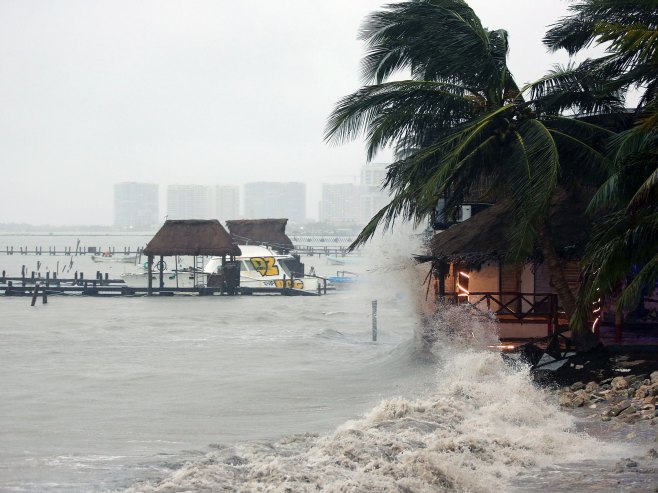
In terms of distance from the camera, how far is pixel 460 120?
2148 centimetres

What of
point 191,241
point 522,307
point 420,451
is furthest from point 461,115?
point 191,241

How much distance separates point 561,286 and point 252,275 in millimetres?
49463

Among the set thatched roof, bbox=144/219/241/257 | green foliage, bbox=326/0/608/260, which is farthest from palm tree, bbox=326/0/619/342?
thatched roof, bbox=144/219/241/257

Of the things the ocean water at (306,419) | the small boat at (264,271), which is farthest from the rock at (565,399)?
the small boat at (264,271)

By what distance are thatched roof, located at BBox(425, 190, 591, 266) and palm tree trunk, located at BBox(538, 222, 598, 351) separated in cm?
68

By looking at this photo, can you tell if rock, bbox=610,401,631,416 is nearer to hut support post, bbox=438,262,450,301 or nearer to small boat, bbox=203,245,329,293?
hut support post, bbox=438,262,450,301

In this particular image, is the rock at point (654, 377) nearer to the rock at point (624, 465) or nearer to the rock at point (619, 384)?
the rock at point (619, 384)

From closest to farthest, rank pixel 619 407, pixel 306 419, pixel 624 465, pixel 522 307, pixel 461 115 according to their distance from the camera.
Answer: pixel 624 465
pixel 619 407
pixel 306 419
pixel 461 115
pixel 522 307

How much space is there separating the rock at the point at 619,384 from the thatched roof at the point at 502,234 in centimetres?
384

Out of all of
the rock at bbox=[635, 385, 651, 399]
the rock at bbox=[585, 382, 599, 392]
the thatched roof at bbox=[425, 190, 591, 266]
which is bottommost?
the rock at bbox=[585, 382, 599, 392]

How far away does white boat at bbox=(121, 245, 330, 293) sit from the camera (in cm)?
6675

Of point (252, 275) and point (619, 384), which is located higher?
point (252, 275)

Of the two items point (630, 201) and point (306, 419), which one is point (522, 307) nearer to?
point (306, 419)

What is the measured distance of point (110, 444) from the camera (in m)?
15.1
